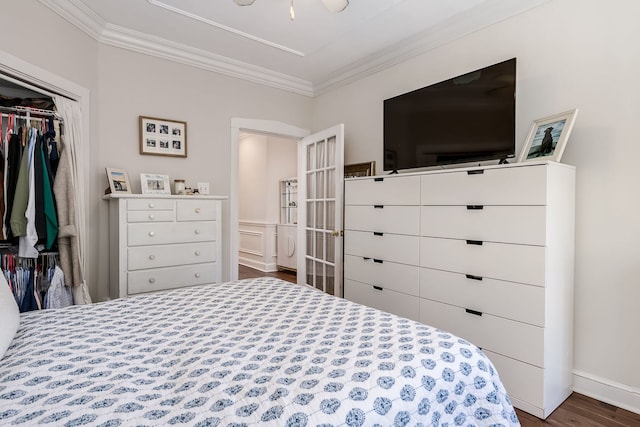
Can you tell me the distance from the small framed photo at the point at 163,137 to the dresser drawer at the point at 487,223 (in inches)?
95.1

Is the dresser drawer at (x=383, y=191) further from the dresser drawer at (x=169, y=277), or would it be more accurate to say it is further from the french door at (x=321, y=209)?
the dresser drawer at (x=169, y=277)

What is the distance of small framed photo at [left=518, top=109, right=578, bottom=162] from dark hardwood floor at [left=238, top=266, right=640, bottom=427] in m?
1.47

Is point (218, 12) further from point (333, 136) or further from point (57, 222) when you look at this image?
point (57, 222)

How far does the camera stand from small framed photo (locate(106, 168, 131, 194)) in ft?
9.38

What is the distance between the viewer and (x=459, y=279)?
222 cm

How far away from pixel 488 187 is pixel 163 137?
287cm

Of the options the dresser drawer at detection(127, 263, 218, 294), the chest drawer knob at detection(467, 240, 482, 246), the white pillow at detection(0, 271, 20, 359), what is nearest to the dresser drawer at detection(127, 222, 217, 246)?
the dresser drawer at detection(127, 263, 218, 294)

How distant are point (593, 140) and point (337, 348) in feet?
6.98

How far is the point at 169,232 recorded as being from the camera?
2834 mm

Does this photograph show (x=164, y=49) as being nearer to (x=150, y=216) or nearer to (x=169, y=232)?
(x=150, y=216)

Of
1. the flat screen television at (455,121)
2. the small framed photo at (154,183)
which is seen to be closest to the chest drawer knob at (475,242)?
the flat screen television at (455,121)

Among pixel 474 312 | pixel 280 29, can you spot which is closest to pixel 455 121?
pixel 474 312

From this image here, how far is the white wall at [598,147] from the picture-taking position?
76.9 inches

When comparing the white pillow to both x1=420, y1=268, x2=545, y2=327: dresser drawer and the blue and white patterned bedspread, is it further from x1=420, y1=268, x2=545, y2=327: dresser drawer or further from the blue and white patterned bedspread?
x1=420, y1=268, x2=545, y2=327: dresser drawer
